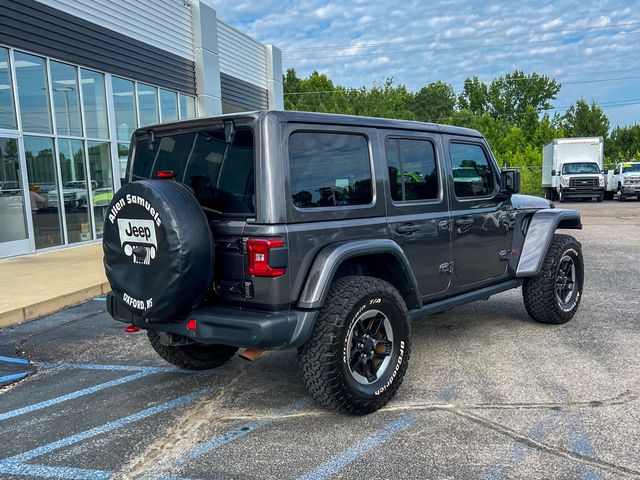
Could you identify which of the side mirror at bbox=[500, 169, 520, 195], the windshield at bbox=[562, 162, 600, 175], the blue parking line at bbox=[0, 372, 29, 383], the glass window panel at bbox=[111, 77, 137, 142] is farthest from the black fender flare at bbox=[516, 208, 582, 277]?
the windshield at bbox=[562, 162, 600, 175]

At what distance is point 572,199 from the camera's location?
28016mm

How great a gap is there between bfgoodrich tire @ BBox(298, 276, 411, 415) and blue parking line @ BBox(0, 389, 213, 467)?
1.05 m

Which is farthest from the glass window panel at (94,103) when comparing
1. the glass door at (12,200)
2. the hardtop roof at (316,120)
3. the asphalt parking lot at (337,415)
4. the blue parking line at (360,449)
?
the blue parking line at (360,449)

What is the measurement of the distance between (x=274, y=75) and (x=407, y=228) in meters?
19.2

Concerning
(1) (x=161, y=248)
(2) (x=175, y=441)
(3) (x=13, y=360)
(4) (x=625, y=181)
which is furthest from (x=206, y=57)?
(4) (x=625, y=181)

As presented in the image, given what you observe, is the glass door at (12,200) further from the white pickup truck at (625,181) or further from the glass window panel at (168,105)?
the white pickup truck at (625,181)

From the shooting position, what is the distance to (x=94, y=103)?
41.0 ft

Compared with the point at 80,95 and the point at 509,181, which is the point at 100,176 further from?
the point at 509,181

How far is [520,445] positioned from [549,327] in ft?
8.70

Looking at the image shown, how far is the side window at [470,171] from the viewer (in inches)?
185

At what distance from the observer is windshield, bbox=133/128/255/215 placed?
3.42m

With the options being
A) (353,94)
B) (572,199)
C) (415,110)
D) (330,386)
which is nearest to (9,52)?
(330,386)

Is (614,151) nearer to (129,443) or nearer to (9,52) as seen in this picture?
(9,52)

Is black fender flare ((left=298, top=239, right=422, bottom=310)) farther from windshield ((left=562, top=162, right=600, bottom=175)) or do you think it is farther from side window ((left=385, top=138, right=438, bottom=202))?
windshield ((left=562, top=162, right=600, bottom=175))
